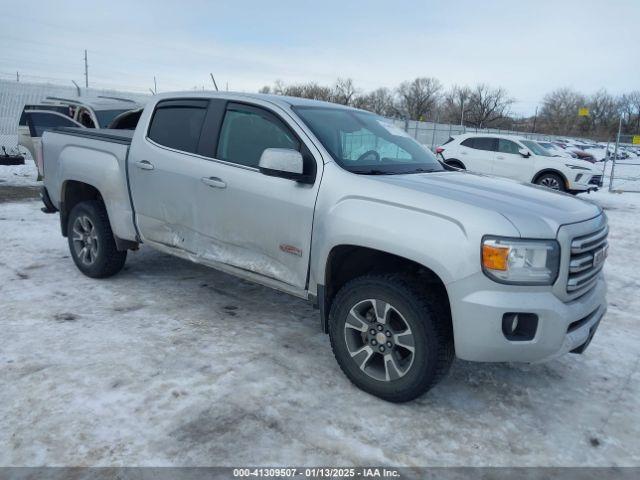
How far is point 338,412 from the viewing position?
10.3 feet

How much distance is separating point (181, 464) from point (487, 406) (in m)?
1.89

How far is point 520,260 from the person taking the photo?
2.82 m

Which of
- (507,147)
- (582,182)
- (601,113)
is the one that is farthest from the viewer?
(601,113)

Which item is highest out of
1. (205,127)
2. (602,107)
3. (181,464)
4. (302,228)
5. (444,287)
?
(602,107)

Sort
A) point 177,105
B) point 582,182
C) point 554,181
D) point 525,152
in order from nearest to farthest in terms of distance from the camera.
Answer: point 177,105 → point 582,182 → point 554,181 → point 525,152

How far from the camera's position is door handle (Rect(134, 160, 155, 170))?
4492mm

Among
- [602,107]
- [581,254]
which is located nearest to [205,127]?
[581,254]

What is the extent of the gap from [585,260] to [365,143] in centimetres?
173

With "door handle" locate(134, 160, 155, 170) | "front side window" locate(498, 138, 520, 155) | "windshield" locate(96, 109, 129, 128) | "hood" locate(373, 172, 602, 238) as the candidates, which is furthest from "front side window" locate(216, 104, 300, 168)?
"front side window" locate(498, 138, 520, 155)

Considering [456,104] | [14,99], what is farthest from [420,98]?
[14,99]

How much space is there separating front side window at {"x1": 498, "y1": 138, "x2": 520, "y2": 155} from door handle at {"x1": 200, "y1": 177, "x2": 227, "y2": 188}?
466 inches

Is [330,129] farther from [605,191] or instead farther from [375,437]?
[605,191]

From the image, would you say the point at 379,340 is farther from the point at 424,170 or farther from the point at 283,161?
the point at 424,170

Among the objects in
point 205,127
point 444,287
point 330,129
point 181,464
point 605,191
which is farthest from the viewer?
point 605,191
